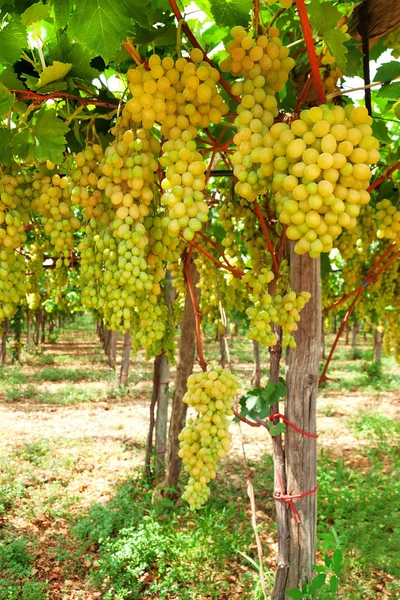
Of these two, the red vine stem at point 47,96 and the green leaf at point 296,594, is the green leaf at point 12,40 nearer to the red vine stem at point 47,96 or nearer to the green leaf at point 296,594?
the red vine stem at point 47,96

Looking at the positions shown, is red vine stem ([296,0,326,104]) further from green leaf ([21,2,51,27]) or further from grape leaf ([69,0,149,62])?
green leaf ([21,2,51,27])

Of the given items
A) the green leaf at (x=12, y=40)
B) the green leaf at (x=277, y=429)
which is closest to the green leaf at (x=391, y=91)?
the green leaf at (x=12, y=40)

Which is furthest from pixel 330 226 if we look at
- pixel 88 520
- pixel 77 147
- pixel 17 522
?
pixel 17 522

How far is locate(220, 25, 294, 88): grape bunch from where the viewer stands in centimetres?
107

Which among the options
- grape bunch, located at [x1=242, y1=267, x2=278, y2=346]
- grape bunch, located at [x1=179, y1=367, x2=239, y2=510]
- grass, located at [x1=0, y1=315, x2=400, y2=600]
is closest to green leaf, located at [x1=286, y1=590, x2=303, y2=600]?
grape bunch, located at [x1=179, y1=367, x2=239, y2=510]

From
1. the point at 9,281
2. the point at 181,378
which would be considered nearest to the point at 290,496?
the point at 9,281

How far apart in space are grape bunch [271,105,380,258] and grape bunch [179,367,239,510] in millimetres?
1357

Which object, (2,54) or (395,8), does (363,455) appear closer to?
(395,8)

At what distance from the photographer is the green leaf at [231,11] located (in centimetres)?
135

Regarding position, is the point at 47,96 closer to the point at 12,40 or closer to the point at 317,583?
the point at 12,40

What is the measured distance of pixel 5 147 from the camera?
1.43 meters

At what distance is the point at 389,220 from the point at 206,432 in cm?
122

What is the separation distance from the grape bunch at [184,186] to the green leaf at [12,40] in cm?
57

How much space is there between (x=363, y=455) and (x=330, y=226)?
7584 millimetres
